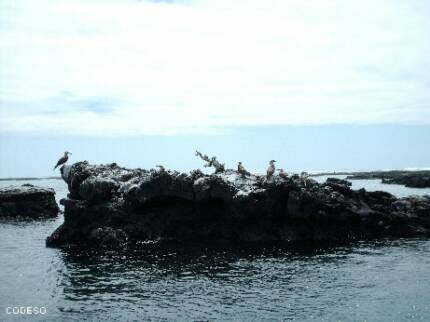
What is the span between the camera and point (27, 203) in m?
106

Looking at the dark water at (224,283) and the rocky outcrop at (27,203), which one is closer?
the dark water at (224,283)

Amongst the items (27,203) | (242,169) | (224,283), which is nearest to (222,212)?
(242,169)

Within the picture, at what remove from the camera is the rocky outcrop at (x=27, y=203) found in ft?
338

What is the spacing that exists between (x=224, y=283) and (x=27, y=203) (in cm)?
7844

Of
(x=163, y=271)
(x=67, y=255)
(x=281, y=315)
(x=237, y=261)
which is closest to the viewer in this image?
(x=281, y=315)

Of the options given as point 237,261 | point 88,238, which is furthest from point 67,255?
point 237,261

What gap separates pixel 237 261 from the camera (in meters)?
48.0

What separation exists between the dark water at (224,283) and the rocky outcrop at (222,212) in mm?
5028

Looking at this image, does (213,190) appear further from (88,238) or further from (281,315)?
(281,315)

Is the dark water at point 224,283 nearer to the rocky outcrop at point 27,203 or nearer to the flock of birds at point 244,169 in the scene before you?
the flock of birds at point 244,169

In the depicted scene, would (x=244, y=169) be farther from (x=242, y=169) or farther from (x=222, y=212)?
(x=222, y=212)

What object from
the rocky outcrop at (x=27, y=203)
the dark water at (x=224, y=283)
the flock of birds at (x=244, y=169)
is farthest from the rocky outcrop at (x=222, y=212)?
the rocky outcrop at (x=27, y=203)

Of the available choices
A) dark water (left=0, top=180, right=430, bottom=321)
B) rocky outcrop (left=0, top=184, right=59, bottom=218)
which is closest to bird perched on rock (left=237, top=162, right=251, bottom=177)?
dark water (left=0, top=180, right=430, bottom=321)

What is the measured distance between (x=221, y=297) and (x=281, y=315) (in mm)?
5882
